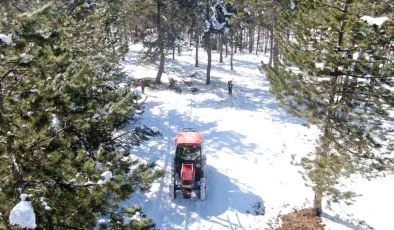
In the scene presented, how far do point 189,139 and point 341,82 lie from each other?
266 inches

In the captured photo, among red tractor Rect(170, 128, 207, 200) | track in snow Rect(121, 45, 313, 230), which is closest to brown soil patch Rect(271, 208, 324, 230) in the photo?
track in snow Rect(121, 45, 313, 230)

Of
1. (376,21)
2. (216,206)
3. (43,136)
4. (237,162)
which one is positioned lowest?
(216,206)

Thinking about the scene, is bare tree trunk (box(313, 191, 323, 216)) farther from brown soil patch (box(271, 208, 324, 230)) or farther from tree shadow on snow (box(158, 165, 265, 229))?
tree shadow on snow (box(158, 165, 265, 229))

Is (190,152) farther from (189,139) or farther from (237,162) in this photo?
(237,162)

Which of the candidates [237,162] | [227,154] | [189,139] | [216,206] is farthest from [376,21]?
[227,154]

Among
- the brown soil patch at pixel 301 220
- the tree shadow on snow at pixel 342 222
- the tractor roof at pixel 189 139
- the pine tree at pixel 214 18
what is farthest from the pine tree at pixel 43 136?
the pine tree at pixel 214 18

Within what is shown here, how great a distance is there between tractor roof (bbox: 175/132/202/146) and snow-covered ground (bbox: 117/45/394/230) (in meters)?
2.01

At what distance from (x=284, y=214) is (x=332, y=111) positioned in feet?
16.1

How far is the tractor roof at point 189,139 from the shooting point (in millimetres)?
14098

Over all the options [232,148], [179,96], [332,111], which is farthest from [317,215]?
[179,96]

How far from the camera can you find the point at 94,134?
9.30 meters

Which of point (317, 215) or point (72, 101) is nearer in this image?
point (72, 101)

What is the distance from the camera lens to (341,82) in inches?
434

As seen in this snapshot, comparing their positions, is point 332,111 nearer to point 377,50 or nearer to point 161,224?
point 377,50
